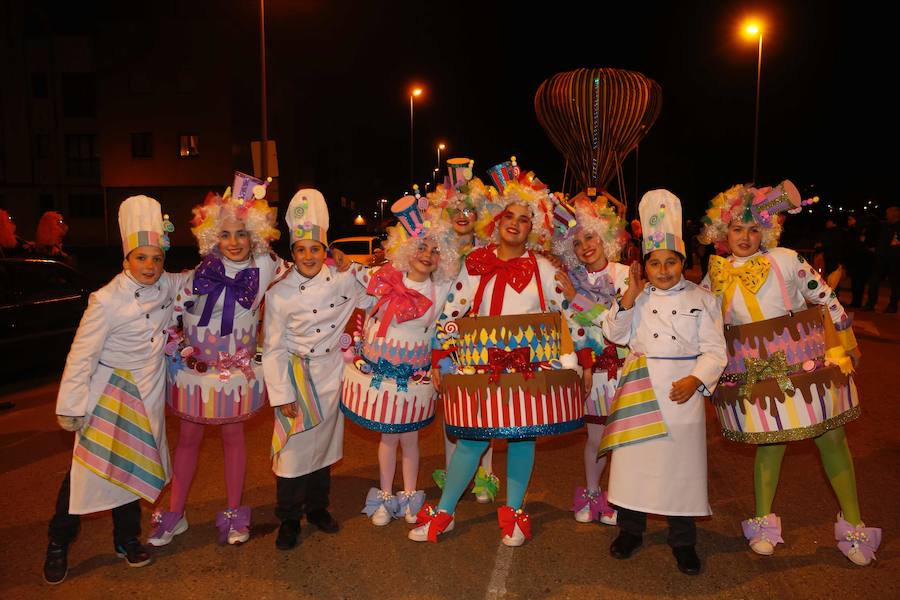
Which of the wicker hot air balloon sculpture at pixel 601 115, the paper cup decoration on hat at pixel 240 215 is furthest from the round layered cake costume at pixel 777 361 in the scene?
the wicker hot air balloon sculpture at pixel 601 115

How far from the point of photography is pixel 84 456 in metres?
4.19

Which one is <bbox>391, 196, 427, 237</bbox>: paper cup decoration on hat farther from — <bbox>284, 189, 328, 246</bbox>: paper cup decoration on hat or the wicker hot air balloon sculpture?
the wicker hot air balloon sculpture

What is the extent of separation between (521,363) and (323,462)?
4.82 feet

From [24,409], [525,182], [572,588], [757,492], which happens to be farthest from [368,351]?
[24,409]

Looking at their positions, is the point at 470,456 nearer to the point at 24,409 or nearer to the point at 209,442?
the point at 209,442

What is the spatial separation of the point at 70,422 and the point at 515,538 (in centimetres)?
265

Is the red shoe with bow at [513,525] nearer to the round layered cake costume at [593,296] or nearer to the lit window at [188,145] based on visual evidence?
the round layered cake costume at [593,296]

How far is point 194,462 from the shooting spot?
476 cm

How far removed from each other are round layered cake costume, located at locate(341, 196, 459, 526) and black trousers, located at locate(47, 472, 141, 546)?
1.39 m

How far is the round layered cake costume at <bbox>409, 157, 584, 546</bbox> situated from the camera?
435 cm

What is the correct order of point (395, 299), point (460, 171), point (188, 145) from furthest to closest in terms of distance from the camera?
1. point (188, 145)
2. point (460, 171)
3. point (395, 299)

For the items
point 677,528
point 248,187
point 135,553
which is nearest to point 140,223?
point 248,187

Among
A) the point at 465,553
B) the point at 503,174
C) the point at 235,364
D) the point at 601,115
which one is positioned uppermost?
the point at 601,115

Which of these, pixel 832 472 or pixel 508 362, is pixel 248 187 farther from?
pixel 832 472
